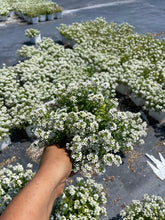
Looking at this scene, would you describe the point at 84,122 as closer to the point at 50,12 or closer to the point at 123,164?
the point at 123,164

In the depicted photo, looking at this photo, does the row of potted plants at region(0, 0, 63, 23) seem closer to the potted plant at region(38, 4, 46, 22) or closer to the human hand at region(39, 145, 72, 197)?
the potted plant at region(38, 4, 46, 22)

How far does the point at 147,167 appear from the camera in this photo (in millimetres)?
6863

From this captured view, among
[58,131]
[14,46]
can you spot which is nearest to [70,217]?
[58,131]

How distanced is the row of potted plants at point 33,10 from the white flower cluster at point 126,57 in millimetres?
7009

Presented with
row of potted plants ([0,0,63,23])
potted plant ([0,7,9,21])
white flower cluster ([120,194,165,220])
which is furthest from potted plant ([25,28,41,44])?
white flower cluster ([120,194,165,220])

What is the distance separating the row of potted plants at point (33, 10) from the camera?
A: 1970 cm

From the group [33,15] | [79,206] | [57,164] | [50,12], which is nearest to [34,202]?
[57,164]

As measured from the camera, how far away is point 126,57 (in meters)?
11.1

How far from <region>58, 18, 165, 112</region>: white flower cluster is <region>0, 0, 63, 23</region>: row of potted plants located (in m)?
7.01

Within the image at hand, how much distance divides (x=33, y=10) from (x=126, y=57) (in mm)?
14145

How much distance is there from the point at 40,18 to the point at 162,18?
554 inches

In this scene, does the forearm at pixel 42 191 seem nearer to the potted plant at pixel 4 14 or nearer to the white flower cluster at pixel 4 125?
the white flower cluster at pixel 4 125

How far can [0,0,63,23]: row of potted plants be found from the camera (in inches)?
776

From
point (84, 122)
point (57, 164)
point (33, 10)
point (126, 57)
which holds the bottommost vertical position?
point (126, 57)
